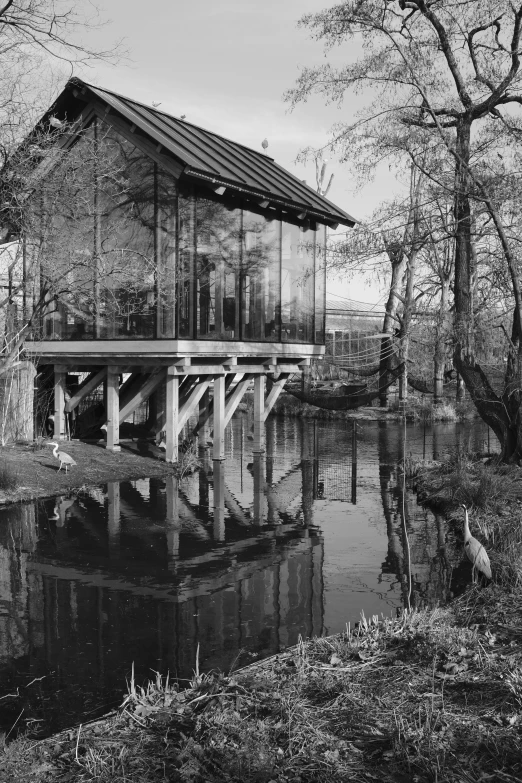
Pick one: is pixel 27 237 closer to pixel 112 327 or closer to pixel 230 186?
pixel 112 327

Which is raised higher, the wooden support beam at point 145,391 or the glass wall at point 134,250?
the glass wall at point 134,250

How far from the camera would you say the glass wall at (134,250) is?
15133 millimetres

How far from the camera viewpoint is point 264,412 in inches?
866

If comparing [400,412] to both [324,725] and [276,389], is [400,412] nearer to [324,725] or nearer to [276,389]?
[276,389]

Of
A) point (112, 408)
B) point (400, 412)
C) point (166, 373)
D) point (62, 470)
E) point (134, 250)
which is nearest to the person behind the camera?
point (62, 470)

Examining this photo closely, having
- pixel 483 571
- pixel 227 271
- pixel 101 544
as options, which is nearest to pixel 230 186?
pixel 227 271

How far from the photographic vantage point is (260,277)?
1773 centimetres

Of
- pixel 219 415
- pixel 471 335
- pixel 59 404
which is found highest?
pixel 471 335

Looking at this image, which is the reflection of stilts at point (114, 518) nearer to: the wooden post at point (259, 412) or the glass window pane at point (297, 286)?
the wooden post at point (259, 412)

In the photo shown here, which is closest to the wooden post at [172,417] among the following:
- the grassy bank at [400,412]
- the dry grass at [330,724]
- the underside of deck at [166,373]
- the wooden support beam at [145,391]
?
the underside of deck at [166,373]

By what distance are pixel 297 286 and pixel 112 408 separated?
5.30 m

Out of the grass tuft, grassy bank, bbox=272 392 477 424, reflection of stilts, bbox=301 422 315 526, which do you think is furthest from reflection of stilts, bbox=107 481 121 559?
grassy bank, bbox=272 392 477 424

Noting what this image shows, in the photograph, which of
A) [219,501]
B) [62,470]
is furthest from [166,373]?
[219,501]

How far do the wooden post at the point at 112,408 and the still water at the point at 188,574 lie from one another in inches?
73.5
